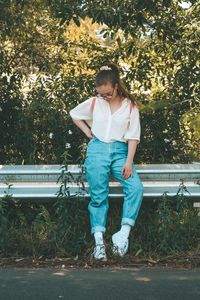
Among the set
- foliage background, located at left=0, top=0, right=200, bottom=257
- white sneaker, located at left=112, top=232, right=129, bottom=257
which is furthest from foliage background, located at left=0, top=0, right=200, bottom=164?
white sneaker, located at left=112, top=232, right=129, bottom=257

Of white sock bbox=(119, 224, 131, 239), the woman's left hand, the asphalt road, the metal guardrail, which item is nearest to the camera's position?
the asphalt road

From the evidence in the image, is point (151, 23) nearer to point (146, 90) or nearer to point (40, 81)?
point (146, 90)

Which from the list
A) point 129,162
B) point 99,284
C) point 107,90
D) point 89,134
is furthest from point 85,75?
point 99,284

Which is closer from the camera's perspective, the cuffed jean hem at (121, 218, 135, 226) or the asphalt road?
the asphalt road

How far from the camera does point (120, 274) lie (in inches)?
192

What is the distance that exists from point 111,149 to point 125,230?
76cm

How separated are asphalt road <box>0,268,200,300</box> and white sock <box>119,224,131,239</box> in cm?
35

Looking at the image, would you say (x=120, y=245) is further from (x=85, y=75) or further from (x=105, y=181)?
(x=85, y=75)

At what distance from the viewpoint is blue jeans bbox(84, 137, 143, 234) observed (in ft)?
17.6

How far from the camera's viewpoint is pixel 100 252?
17.0 ft

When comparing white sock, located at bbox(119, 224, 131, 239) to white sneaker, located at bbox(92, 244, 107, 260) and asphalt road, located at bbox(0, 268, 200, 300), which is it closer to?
white sneaker, located at bbox(92, 244, 107, 260)

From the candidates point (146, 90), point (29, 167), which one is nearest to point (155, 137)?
point (146, 90)

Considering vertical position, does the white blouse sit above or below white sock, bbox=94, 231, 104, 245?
above

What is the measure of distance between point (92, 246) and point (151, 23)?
110 inches
